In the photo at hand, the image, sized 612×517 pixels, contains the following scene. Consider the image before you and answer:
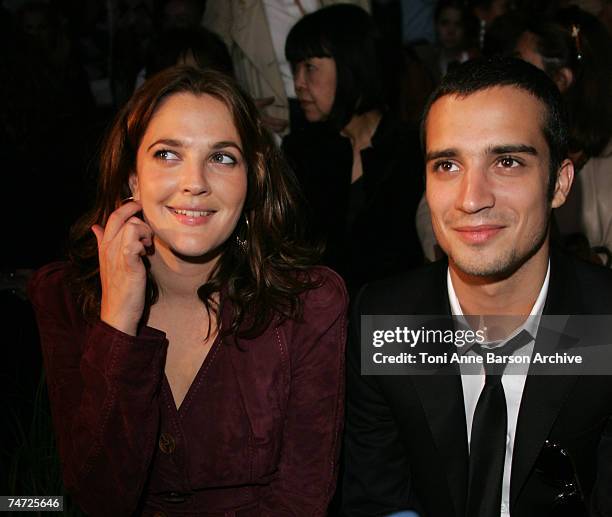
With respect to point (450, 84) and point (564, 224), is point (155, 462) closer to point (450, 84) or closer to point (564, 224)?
point (450, 84)

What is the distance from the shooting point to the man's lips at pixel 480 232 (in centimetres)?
220

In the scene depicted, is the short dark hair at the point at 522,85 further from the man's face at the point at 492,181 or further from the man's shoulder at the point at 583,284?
the man's shoulder at the point at 583,284

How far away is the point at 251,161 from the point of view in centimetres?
248

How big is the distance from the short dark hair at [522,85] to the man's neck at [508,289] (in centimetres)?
21

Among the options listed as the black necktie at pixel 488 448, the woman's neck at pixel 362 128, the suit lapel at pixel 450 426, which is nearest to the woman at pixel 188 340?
the suit lapel at pixel 450 426

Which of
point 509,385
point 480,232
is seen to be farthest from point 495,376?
point 480,232

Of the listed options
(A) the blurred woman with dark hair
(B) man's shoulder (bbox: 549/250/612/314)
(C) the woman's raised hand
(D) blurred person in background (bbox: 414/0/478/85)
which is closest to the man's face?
(B) man's shoulder (bbox: 549/250/612/314)

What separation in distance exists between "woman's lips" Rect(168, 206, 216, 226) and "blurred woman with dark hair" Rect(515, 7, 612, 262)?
166cm

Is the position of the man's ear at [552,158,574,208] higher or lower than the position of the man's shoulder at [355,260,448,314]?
higher

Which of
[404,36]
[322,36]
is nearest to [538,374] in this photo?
[322,36]

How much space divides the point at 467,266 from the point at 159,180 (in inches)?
33.7

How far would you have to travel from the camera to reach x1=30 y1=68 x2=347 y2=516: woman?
2203 mm

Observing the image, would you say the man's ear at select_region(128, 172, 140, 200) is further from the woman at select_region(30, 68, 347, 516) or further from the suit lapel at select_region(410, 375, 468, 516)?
the suit lapel at select_region(410, 375, 468, 516)

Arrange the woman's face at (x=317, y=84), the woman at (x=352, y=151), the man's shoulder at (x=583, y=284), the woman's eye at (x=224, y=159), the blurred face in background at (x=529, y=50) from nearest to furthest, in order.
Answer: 1. the man's shoulder at (x=583, y=284)
2. the woman's eye at (x=224, y=159)
3. the woman at (x=352, y=151)
4. the blurred face in background at (x=529, y=50)
5. the woman's face at (x=317, y=84)
